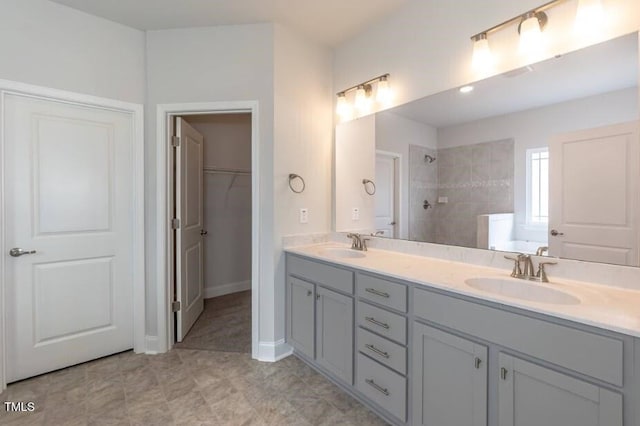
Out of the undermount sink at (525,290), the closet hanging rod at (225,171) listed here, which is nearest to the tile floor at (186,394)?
the undermount sink at (525,290)

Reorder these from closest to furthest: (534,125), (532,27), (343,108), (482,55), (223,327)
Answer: (532,27), (534,125), (482,55), (343,108), (223,327)

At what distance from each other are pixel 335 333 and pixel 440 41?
6.43 ft

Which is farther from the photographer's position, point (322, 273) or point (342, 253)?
point (342, 253)

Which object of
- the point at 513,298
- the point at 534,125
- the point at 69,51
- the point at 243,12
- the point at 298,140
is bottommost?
the point at 513,298

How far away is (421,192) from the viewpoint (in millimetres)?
2119

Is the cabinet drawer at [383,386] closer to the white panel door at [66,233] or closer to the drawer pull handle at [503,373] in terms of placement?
the drawer pull handle at [503,373]

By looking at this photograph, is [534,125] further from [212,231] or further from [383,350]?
[212,231]

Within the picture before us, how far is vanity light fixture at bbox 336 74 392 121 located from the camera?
7.47ft

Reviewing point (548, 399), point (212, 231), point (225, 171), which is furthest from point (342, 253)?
point (225, 171)

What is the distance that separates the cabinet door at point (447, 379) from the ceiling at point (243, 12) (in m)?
2.11

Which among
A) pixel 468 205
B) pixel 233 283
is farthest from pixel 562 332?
pixel 233 283

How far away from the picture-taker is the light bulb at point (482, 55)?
5.55 feet

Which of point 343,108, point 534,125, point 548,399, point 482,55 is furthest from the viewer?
point 343,108

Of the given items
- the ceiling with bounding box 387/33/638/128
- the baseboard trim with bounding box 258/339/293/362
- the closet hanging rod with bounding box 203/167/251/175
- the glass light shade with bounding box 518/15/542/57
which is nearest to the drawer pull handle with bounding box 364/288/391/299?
the baseboard trim with bounding box 258/339/293/362
